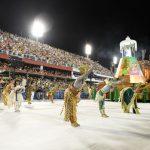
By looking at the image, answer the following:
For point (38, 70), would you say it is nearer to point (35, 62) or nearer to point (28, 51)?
point (35, 62)

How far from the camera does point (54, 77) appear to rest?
49.3m

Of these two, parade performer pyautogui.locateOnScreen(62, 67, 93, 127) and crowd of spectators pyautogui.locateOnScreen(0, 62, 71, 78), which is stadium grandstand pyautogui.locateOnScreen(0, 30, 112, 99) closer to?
crowd of spectators pyautogui.locateOnScreen(0, 62, 71, 78)

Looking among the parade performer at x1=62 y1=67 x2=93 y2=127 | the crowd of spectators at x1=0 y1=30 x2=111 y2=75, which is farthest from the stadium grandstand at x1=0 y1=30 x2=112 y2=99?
the parade performer at x1=62 y1=67 x2=93 y2=127

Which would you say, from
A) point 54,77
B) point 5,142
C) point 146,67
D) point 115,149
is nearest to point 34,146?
point 5,142

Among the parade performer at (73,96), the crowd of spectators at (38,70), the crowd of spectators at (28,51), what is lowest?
the parade performer at (73,96)

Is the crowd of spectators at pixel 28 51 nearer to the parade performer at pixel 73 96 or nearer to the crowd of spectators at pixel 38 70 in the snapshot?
the crowd of spectators at pixel 38 70

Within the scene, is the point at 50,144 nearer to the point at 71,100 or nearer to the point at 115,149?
the point at 115,149

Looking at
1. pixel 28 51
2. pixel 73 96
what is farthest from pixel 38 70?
pixel 73 96

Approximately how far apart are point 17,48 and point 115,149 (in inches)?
1371

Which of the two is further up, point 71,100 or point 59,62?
point 59,62

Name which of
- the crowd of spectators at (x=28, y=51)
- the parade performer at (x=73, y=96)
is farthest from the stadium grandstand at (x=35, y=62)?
the parade performer at (x=73, y=96)

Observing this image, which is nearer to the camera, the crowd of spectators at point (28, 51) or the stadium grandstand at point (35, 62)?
the stadium grandstand at point (35, 62)

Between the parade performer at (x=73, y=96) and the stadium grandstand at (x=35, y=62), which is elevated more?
the stadium grandstand at (x=35, y=62)

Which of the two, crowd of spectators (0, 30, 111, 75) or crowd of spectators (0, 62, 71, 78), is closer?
crowd of spectators (0, 62, 71, 78)
